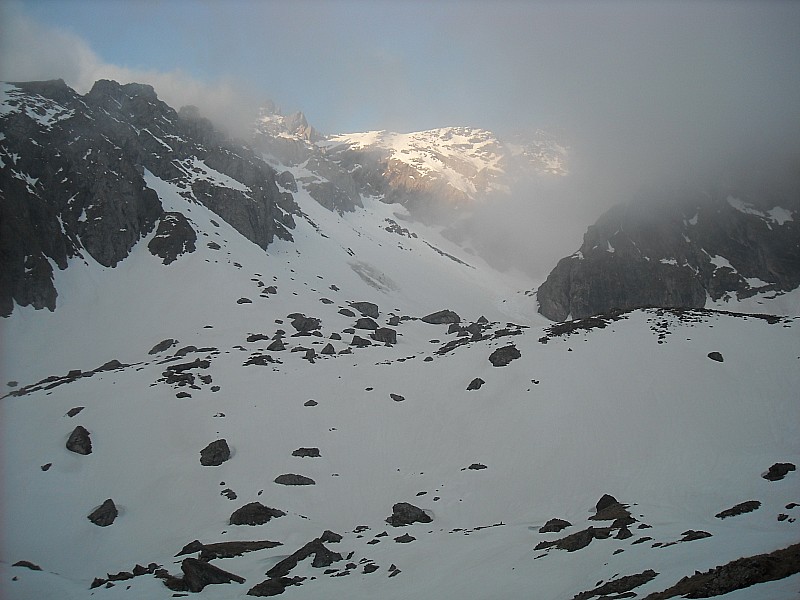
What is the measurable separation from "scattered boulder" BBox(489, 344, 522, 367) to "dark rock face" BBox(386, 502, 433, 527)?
19403mm

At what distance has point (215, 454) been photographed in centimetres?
3756

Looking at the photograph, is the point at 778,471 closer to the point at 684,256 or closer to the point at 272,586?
the point at 272,586

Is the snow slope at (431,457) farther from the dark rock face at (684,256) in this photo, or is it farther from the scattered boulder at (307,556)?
the dark rock face at (684,256)

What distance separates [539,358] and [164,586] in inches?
1350

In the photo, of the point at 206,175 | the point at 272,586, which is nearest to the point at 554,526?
the point at 272,586

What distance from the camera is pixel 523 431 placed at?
38.2 m

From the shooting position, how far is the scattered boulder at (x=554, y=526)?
24.1 m

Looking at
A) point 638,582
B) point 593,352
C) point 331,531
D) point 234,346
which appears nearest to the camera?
point 638,582

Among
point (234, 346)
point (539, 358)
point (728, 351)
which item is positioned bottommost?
point (728, 351)

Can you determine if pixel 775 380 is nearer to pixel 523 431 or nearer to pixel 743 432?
pixel 743 432

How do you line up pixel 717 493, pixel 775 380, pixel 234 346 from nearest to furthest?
pixel 717 493, pixel 775 380, pixel 234 346

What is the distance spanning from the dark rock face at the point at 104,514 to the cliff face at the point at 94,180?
53.7 meters

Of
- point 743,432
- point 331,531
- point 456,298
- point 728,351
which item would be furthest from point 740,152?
point 331,531

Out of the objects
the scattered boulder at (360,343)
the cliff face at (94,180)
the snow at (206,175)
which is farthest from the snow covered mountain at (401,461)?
the snow at (206,175)
